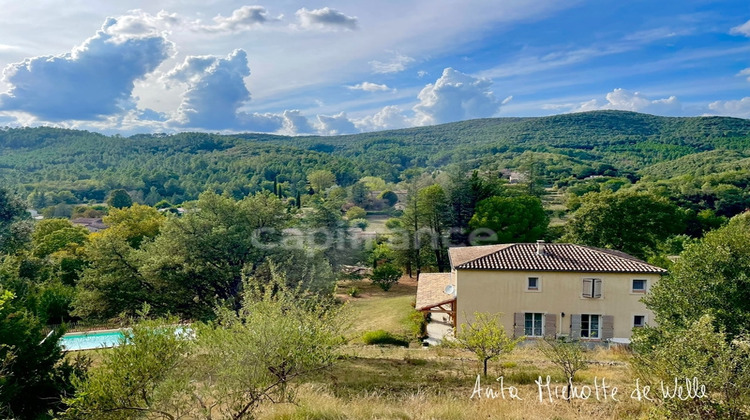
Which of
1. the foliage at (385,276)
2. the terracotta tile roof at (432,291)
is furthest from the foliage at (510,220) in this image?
the terracotta tile roof at (432,291)

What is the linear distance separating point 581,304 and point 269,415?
18192 millimetres

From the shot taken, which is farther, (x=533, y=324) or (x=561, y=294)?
(x=533, y=324)

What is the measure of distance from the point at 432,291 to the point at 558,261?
23.7ft

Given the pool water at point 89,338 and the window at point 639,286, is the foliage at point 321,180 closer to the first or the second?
the pool water at point 89,338

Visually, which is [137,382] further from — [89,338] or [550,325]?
[550,325]

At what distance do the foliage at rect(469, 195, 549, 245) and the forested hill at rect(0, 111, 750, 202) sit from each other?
187 feet

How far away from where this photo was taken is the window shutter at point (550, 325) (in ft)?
70.0

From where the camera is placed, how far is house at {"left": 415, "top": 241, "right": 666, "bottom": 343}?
21078mm

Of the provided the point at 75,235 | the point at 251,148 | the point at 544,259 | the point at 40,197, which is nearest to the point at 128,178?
the point at 40,197

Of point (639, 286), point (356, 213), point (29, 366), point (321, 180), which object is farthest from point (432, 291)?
point (321, 180)

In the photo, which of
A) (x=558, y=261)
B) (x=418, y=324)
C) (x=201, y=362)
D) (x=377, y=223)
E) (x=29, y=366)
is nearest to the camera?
(x=201, y=362)

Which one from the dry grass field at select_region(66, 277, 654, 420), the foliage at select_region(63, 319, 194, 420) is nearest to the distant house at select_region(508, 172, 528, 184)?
the dry grass field at select_region(66, 277, 654, 420)

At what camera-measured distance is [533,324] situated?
21.8m

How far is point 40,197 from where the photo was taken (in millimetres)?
96562
